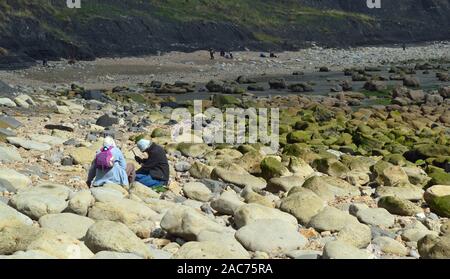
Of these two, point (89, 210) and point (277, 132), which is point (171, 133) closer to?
point (277, 132)

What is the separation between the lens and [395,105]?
37438 mm

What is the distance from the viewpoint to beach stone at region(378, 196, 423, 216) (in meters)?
13.1

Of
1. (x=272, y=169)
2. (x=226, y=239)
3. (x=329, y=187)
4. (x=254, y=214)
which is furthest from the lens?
(x=272, y=169)

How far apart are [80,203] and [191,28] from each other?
85605 millimetres

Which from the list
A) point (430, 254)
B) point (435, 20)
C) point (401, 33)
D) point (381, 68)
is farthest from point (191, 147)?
point (435, 20)

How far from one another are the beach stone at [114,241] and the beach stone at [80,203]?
5.51ft

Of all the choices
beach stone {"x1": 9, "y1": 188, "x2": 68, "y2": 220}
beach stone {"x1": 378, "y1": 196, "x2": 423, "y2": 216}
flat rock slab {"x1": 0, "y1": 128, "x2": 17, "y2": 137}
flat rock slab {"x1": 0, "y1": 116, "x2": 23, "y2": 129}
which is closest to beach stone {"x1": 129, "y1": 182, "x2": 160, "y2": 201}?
beach stone {"x1": 9, "y1": 188, "x2": 68, "y2": 220}

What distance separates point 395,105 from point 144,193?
89.3ft

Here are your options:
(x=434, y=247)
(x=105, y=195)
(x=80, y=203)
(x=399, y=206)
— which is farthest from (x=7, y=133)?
(x=434, y=247)

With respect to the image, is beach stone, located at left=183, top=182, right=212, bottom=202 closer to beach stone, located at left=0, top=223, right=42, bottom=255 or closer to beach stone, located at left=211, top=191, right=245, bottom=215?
beach stone, located at left=211, top=191, right=245, bottom=215

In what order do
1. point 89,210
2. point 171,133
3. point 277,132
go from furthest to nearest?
point 277,132 < point 171,133 < point 89,210

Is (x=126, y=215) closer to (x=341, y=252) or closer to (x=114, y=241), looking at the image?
(x=114, y=241)

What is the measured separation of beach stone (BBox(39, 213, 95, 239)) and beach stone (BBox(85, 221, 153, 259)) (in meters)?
0.72

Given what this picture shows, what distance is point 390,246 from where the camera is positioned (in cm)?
1043
